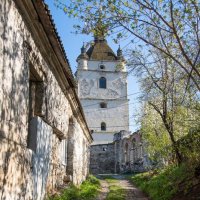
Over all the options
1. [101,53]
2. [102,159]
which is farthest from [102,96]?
[102,159]

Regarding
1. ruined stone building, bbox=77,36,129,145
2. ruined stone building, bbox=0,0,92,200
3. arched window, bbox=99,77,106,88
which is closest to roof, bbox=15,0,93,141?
ruined stone building, bbox=0,0,92,200

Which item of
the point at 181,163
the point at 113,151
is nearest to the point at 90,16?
the point at 181,163

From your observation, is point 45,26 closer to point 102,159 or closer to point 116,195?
→ point 116,195

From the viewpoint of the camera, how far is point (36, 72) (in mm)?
6715

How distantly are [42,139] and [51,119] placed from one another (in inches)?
58.5

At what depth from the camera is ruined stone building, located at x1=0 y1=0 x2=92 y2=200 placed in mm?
4770

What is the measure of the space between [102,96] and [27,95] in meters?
37.3

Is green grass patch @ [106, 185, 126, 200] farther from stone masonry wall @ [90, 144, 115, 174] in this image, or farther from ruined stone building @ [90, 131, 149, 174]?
stone masonry wall @ [90, 144, 115, 174]

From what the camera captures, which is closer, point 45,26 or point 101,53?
point 45,26

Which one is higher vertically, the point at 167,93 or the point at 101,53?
the point at 101,53

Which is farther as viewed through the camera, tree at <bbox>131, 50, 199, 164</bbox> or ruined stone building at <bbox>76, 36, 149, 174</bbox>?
ruined stone building at <bbox>76, 36, 149, 174</bbox>

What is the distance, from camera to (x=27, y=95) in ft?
19.0

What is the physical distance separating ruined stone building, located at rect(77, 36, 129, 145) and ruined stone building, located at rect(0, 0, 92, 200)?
33373mm

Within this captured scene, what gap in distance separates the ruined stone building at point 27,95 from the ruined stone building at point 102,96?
3337 cm
